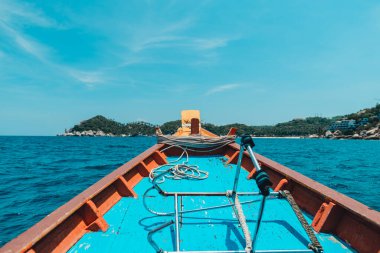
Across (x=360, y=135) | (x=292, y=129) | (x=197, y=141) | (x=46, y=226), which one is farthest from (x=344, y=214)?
(x=292, y=129)

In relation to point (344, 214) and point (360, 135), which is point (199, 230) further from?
point (360, 135)

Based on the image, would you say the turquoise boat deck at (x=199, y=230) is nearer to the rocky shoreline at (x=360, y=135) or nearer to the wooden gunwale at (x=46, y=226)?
the wooden gunwale at (x=46, y=226)

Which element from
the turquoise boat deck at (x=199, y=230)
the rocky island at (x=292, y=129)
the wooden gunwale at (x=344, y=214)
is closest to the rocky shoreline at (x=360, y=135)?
the rocky island at (x=292, y=129)

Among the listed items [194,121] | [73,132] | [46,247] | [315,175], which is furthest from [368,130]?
[73,132]

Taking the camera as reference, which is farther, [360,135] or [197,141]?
[360,135]

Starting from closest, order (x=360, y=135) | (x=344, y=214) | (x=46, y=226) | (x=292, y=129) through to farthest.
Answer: (x=46, y=226), (x=344, y=214), (x=360, y=135), (x=292, y=129)

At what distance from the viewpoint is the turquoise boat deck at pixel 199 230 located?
2.81m

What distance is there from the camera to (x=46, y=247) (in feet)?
8.29

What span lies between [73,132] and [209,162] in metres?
195

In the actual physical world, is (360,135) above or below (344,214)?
below

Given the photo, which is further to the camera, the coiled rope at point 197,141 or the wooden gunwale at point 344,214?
the coiled rope at point 197,141

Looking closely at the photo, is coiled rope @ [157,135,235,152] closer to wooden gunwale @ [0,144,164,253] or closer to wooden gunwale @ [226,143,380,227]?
wooden gunwale @ [226,143,380,227]

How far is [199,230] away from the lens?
321cm

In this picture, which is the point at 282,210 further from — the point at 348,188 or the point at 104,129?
the point at 104,129
